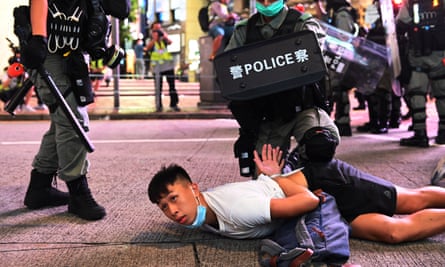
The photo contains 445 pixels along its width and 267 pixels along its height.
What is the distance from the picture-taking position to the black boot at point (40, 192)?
3367 mm

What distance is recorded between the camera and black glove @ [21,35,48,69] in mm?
2787

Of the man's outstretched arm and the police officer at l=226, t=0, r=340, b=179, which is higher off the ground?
the police officer at l=226, t=0, r=340, b=179

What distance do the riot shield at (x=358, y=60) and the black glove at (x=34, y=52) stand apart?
404 centimetres

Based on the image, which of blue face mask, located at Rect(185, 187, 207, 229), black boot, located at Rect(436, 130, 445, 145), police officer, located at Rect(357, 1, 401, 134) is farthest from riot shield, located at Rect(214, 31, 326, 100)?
police officer, located at Rect(357, 1, 401, 134)

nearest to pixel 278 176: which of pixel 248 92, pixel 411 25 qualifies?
pixel 248 92

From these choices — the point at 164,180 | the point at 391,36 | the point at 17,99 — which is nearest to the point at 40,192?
the point at 17,99

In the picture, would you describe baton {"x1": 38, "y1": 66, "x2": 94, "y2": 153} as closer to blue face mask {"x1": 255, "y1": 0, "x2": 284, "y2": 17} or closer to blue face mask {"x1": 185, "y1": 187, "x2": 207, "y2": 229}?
blue face mask {"x1": 185, "y1": 187, "x2": 207, "y2": 229}

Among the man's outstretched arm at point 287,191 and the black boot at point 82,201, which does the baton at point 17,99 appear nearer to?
the black boot at point 82,201

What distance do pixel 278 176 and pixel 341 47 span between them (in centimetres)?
392

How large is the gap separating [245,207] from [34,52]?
1.36 meters

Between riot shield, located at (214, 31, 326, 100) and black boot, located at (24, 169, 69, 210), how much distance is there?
142 centimetres

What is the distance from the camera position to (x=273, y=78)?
289 cm

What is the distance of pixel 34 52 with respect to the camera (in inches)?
110

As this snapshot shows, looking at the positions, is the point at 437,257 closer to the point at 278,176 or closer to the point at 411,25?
the point at 278,176
